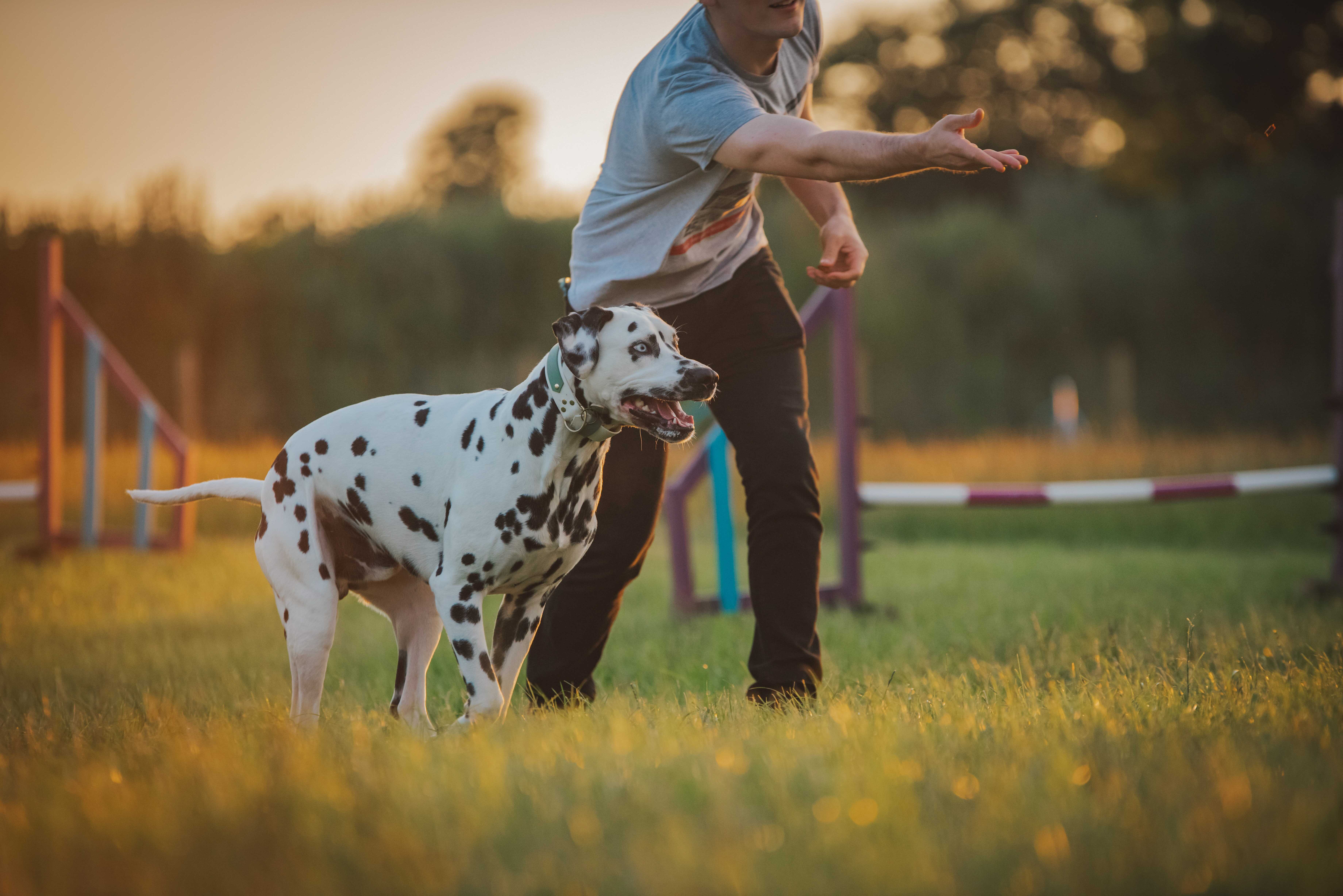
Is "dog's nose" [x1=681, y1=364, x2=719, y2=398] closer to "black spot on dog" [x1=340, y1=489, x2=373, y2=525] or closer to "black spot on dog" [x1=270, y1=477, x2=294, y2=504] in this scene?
"black spot on dog" [x1=340, y1=489, x2=373, y2=525]

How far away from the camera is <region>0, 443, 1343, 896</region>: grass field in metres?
1.76

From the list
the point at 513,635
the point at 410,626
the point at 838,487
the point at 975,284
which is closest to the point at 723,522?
the point at 838,487

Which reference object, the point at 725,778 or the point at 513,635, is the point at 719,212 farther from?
the point at 725,778

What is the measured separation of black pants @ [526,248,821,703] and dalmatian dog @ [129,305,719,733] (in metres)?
0.27

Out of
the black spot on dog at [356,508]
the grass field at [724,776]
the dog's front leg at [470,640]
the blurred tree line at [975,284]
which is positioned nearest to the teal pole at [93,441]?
the grass field at [724,776]

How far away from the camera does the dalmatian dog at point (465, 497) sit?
2.82 m

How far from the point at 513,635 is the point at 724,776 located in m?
1.14

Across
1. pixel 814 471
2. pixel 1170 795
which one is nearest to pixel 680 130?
pixel 814 471

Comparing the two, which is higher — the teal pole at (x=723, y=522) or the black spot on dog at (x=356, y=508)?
the black spot on dog at (x=356, y=508)

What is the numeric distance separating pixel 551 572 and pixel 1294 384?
19.3m

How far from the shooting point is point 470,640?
2.89m

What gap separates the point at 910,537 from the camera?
10242 mm

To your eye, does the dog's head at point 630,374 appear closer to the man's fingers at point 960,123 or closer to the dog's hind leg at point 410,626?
the man's fingers at point 960,123

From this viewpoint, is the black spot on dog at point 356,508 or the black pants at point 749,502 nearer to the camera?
the black spot on dog at point 356,508
